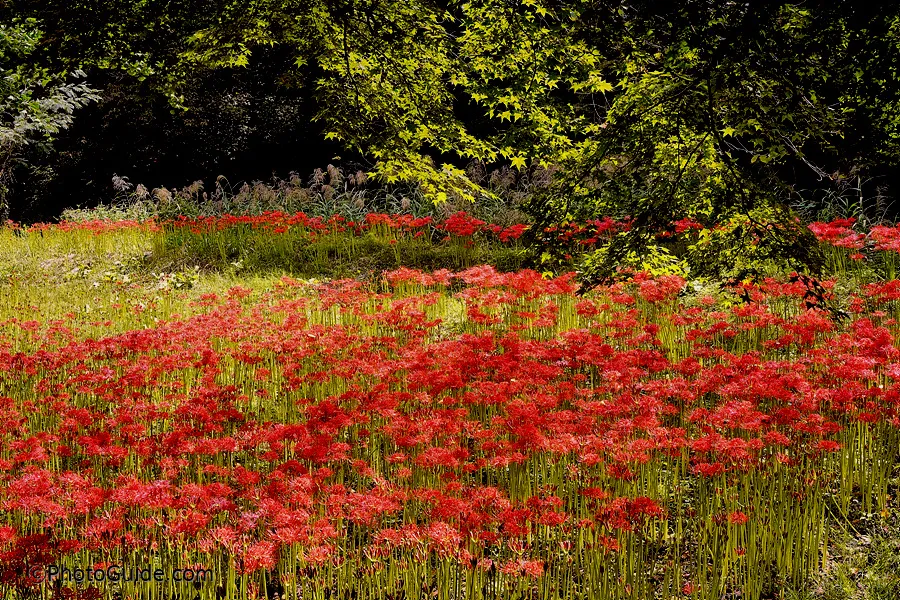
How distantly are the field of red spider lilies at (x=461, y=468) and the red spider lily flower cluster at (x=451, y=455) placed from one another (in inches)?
0.8

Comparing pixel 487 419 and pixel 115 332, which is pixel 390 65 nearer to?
pixel 487 419

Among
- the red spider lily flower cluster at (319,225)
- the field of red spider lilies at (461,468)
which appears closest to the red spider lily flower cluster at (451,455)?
the field of red spider lilies at (461,468)

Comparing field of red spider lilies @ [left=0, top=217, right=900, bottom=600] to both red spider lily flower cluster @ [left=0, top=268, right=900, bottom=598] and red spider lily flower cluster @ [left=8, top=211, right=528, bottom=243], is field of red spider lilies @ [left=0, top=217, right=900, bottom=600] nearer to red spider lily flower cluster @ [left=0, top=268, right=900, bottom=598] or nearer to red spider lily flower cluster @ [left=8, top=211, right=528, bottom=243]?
red spider lily flower cluster @ [left=0, top=268, right=900, bottom=598]

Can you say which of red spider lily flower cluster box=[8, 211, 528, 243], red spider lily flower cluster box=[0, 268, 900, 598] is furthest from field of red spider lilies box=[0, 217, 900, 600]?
red spider lily flower cluster box=[8, 211, 528, 243]

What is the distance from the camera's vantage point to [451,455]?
364 cm

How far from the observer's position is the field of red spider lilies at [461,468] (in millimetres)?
3223

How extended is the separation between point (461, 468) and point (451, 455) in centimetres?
16

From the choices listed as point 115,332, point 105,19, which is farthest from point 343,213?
point 105,19

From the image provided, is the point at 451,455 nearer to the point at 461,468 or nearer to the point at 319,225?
the point at 461,468

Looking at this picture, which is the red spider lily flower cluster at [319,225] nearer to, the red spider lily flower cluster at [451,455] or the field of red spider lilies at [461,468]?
the red spider lily flower cluster at [451,455]

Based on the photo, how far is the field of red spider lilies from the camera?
3223mm

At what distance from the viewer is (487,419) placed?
5.02 meters

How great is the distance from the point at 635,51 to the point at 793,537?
10.2 feet

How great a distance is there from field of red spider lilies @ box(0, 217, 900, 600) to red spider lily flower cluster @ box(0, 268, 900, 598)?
0.8 inches
